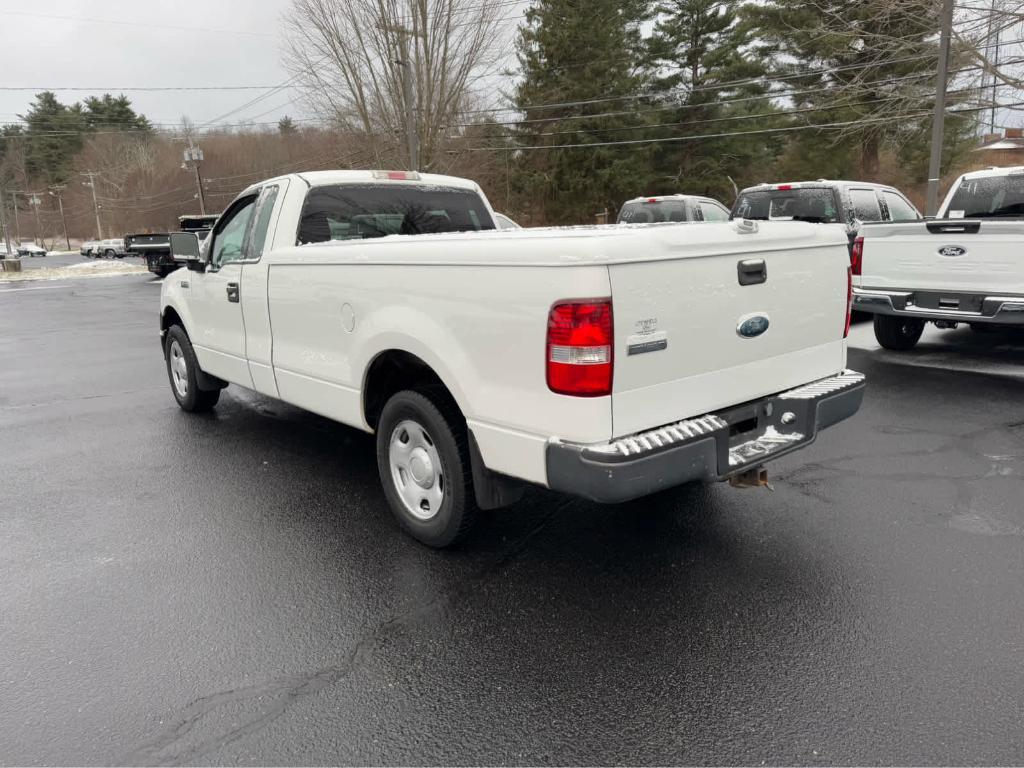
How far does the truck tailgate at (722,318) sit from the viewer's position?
9.68ft

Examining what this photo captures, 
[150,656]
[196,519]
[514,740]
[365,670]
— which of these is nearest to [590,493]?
[514,740]

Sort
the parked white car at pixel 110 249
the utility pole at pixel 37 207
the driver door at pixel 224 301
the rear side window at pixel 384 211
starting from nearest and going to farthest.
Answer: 1. the rear side window at pixel 384 211
2. the driver door at pixel 224 301
3. the parked white car at pixel 110 249
4. the utility pole at pixel 37 207

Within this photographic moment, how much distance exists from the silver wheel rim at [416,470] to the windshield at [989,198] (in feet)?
23.7

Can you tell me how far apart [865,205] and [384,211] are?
760 centimetres

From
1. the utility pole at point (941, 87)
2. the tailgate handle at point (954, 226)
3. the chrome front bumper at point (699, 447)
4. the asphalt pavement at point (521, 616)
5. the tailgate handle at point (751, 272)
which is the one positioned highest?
the utility pole at point (941, 87)

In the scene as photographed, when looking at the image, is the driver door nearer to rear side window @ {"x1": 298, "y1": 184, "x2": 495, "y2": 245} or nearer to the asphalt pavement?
rear side window @ {"x1": 298, "y1": 184, "x2": 495, "y2": 245}

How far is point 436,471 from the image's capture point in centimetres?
379

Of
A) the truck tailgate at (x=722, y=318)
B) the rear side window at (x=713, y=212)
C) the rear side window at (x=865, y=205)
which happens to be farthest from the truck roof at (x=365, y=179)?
the rear side window at (x=713, y=212)

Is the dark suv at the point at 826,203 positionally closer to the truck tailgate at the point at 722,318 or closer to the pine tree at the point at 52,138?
the truck tailgate at the point at 722,318

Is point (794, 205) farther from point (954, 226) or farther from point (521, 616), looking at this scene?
point (521, 616)

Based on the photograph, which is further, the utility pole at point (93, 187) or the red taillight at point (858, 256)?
the utility pole at point (93, 187)

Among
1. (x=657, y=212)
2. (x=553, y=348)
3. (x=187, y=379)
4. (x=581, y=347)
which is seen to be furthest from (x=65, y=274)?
(x=581, y=347)

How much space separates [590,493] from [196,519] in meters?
2.69

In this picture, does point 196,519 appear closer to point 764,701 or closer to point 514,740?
point 514,740
